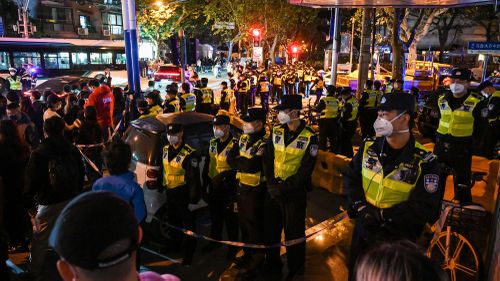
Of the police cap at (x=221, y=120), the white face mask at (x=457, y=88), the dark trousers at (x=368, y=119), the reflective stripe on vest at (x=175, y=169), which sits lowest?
the dark trousers at (x=368, y=119)

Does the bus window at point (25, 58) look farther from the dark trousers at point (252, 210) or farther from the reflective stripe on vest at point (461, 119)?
the reflective stripe on vest at point (461, 119)

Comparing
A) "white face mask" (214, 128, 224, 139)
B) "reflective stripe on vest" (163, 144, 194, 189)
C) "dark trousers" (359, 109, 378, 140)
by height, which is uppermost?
"white face mask" (214, 128, 224, 139)

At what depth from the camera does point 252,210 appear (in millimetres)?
4996

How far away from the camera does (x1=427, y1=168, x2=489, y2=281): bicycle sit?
4258mm

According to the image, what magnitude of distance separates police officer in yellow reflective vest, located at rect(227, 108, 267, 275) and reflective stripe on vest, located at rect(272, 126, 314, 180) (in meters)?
0.25

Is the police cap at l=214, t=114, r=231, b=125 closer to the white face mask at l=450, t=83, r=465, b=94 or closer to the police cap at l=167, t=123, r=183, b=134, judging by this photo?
the police cap at l=167, t=123, r=183, b=134

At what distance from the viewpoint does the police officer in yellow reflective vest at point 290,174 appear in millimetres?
4602

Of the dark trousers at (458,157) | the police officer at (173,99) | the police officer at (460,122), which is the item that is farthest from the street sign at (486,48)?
the police officer at (173,99)

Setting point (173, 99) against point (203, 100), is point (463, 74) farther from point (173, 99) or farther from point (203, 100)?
point (203, 100)

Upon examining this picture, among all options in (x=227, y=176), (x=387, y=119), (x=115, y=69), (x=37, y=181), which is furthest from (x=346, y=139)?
(x=115, y=69)

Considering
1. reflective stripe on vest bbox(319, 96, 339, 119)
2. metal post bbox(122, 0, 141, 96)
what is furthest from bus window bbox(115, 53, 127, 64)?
reflective stripe on vest bbox(319, 96, 339, 119)

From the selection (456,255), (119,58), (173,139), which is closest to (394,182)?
(456,255)

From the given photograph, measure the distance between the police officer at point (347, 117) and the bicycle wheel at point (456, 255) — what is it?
5659mm

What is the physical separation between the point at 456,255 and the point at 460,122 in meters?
2.36
